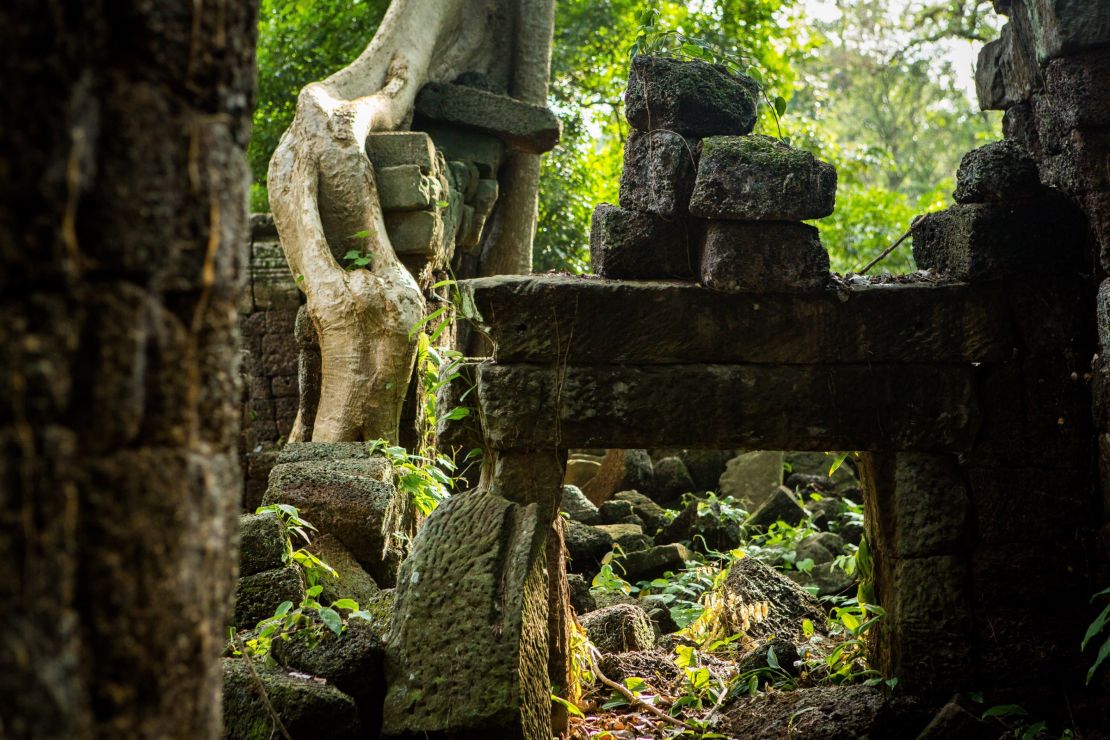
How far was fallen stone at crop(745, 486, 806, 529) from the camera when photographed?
26.6 feet

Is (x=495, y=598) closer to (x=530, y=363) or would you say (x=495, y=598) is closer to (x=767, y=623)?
(x=530, y=363)

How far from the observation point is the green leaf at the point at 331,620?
3.67 metres

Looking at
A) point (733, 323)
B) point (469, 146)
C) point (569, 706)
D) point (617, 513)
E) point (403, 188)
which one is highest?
point (469, 146)

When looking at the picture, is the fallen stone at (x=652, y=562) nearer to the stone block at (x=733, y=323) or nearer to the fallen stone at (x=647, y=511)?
the fallen stone at (x=647, y=511)

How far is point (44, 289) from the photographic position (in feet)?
4.37

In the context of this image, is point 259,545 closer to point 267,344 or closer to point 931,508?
point 931,508

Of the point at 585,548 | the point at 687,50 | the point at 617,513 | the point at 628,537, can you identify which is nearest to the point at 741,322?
the point at 687,50

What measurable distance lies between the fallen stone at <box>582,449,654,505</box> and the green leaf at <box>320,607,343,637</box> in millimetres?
5292

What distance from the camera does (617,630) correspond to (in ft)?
15.8

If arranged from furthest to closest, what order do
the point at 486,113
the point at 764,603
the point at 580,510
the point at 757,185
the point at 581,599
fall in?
the point at 486,113 < the point at 580,510 < the point at 581,599 < the point at 764,603 < the point at 757,185

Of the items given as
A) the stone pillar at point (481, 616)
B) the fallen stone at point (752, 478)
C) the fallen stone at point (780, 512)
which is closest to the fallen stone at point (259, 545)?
the stone pillar at point (481, 616)

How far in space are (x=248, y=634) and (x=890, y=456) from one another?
2.51 metres

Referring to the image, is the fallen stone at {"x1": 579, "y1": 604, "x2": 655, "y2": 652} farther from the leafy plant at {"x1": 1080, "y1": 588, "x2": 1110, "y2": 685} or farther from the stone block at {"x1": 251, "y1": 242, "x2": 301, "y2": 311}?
the stone block at {"x1": 251, "y1": 242, "x2": 301, "y2": 311}

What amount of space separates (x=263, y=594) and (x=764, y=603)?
2348 millimetres
